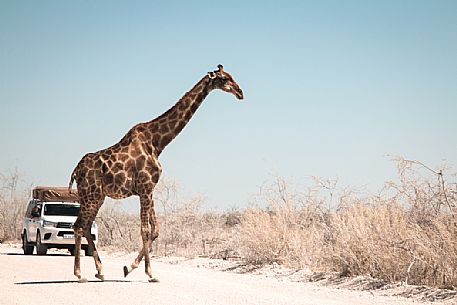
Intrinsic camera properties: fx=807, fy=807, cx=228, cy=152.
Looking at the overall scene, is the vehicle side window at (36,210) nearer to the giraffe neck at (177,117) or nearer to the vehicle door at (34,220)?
the vehicle door at (34,220)

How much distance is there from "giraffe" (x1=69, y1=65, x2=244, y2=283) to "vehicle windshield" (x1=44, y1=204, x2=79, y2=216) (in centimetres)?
1137

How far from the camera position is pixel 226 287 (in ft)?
53.8

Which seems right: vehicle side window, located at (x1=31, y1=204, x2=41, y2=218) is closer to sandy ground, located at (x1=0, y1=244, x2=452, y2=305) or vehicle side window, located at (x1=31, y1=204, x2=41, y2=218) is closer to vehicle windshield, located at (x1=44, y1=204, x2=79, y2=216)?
vehicle windshield, located at (x1=44, y1=204, x2=79, y2=216)

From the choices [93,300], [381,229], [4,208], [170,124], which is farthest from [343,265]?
[4,208]

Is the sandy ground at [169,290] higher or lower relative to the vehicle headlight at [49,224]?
lower

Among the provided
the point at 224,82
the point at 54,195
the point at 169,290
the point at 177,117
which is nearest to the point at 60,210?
the point at 54,195

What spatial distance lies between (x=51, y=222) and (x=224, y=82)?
42.2 feet

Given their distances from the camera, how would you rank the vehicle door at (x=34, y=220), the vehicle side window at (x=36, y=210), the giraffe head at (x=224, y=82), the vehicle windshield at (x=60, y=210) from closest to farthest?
the giraffe head at (x=224, y=82)
the vehicle door at (x=34, y=220)
the vehicle windshield at (x=60, y=210)
the vehicle side window at (x=36, y=210)

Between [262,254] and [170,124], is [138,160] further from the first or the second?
[262,254]

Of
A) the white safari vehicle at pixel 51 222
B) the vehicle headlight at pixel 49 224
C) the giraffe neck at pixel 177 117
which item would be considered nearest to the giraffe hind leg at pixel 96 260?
the giraffe neck at pixel 177 117

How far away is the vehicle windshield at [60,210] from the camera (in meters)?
29.4

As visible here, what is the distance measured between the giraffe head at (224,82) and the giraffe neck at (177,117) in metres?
0.17

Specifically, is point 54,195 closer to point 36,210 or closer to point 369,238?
point 36,210

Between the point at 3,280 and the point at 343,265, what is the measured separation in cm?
751
